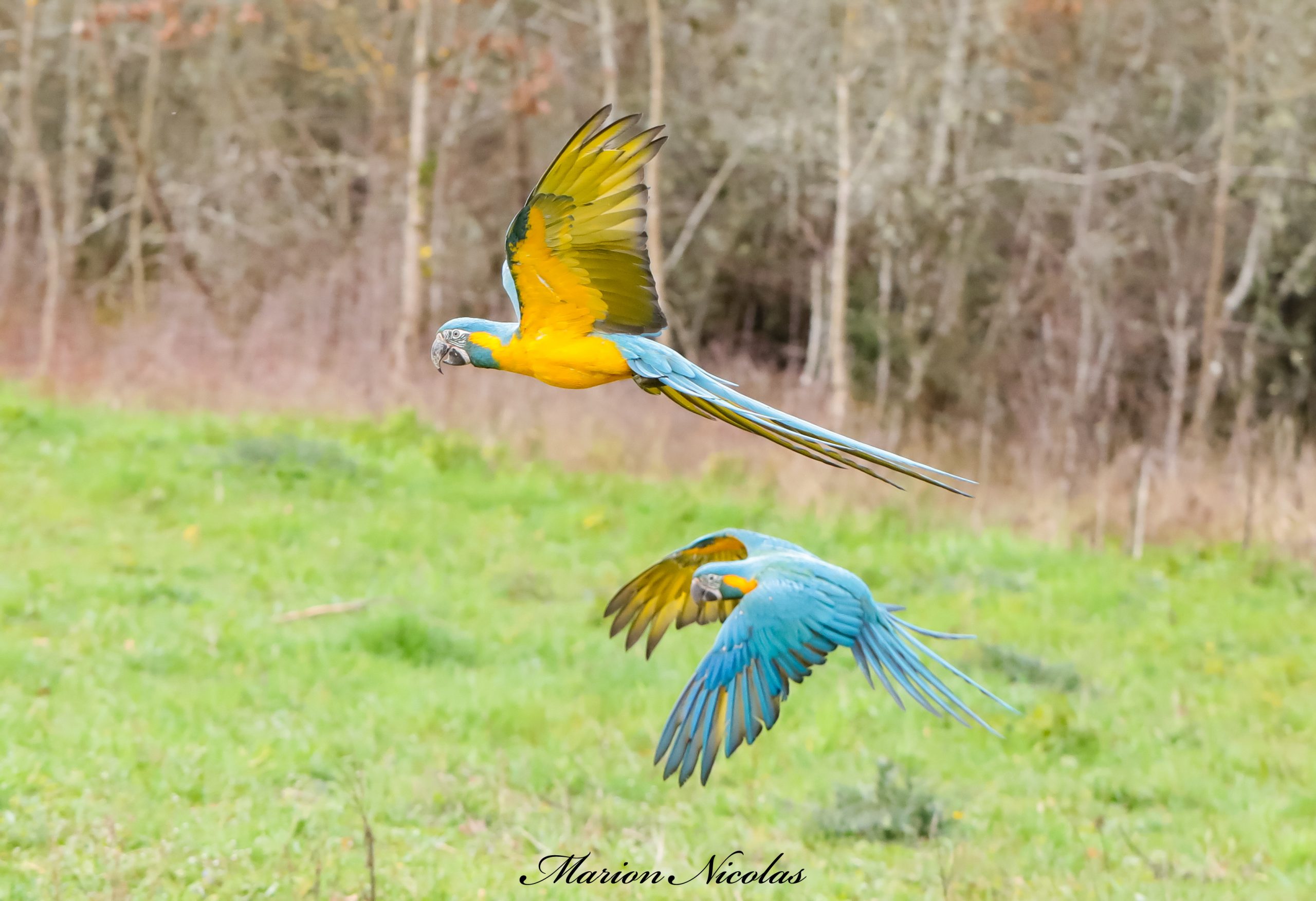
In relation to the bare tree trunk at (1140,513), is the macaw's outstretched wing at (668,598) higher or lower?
higher

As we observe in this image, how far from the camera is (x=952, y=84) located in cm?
1591

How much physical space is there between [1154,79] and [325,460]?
11960mm

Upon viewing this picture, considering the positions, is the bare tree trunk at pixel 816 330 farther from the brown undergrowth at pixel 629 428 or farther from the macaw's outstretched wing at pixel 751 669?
the macaw's outstretched wing at pixel 751 669

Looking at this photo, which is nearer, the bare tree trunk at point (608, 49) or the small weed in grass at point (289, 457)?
the small weed in grass at point (289, 457)

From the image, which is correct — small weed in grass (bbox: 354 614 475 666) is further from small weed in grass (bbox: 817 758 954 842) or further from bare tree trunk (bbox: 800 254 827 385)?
bare tree trunk (bbox: 800 254 827 385)

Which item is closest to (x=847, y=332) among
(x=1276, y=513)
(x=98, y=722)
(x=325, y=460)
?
(x=1276, y=513)

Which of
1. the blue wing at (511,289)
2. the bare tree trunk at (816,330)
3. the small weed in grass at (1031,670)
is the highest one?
the blue wing at (511,289)

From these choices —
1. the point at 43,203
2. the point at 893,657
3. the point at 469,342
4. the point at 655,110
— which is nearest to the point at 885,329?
the point at 655,110

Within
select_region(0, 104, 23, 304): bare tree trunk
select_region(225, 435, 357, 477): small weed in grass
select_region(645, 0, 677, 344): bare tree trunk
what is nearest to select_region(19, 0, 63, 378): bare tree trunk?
select_region(0, 104, 23, 304): bare tree trunk

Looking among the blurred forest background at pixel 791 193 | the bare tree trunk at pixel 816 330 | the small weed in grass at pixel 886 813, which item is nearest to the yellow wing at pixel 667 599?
the small weed in grass at pixel 886 813

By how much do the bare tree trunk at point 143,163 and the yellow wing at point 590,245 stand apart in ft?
52.1

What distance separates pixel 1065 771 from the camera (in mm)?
5727

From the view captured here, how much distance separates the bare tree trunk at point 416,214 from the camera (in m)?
12.2
